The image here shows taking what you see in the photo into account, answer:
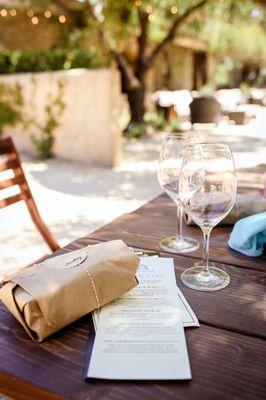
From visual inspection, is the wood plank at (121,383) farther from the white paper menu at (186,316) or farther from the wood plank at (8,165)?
the wood plank at (8,165)

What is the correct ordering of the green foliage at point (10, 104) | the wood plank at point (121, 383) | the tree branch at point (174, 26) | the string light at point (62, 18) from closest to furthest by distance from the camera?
1. the wood plank at point (121, 383)
2. the green foliage at point (10, 104)
3. the tree branch at point (174, 26)
4. the string light at point (62, 18)

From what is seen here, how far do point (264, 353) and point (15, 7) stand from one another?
36.1ft

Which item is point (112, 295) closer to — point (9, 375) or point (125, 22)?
point (9, 375)

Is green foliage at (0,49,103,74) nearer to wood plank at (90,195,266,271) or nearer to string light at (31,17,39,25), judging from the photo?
string light at (31,17,39,25)

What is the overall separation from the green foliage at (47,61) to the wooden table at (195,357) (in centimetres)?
708

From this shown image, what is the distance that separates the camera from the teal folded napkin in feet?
3.58

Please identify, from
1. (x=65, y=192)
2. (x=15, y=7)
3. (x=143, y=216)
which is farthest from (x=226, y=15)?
(x=143, y=216)

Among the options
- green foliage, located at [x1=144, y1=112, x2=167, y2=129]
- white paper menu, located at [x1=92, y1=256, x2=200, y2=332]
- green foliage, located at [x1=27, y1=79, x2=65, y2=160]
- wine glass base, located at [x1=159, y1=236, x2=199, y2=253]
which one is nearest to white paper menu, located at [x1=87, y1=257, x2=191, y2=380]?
white paper menu, located at [x1=92, y1=256, x2=200, y2=332]

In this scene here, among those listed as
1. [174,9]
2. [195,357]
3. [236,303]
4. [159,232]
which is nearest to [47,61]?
[174,9]

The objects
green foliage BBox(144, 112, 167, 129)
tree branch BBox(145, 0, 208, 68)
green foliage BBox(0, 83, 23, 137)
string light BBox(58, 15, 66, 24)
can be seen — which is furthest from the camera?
green foliage BBox(144, 112, 167, 129)

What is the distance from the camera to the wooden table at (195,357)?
2.04ft

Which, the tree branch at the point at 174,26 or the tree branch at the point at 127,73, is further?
the tree branch at the point at 127,73

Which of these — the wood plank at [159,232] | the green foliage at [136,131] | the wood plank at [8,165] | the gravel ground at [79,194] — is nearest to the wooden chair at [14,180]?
the wood plank at [8,165]

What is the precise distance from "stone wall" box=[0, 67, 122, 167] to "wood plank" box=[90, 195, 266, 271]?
4.85 metres
